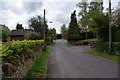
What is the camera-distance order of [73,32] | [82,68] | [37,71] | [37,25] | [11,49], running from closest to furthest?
[11,49]
[37,71]
[82,68]
[73,32]
[37,25]

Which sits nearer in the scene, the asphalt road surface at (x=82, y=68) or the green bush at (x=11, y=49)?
the green bush at (x=11, y=49)

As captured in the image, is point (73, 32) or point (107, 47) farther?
point (73, 32)

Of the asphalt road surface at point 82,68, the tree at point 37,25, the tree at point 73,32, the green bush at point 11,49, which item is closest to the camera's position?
the green bush at point 11,49

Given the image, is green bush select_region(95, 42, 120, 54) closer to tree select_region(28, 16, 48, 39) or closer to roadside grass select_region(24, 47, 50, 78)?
roadside grass select_region(24, 47, 50, 78)

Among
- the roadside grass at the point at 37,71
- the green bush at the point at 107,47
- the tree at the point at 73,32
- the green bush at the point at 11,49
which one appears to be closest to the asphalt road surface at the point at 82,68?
the roadside grass at the point at 37,71

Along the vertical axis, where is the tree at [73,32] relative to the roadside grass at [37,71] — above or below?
above

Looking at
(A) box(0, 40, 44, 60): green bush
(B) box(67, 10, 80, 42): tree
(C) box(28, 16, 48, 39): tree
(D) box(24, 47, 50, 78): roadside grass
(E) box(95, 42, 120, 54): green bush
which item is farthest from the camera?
(C) box(28, 16, 48, 39): tree

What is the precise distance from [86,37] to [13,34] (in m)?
26.2

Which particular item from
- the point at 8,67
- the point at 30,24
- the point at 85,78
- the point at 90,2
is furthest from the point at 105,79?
the point at 30,24

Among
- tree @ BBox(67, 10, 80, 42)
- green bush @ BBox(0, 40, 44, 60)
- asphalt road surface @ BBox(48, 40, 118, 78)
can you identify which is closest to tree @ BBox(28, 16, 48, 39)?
tree @ BBox(67, 10, 80, 42)

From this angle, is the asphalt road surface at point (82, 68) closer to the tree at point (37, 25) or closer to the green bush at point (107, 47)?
the green bush at point (107, 47)

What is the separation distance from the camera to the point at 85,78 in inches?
226

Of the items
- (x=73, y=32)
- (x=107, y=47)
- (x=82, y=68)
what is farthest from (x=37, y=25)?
(x=82, y=68)

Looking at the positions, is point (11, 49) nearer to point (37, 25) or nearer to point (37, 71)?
point (37, 71)
